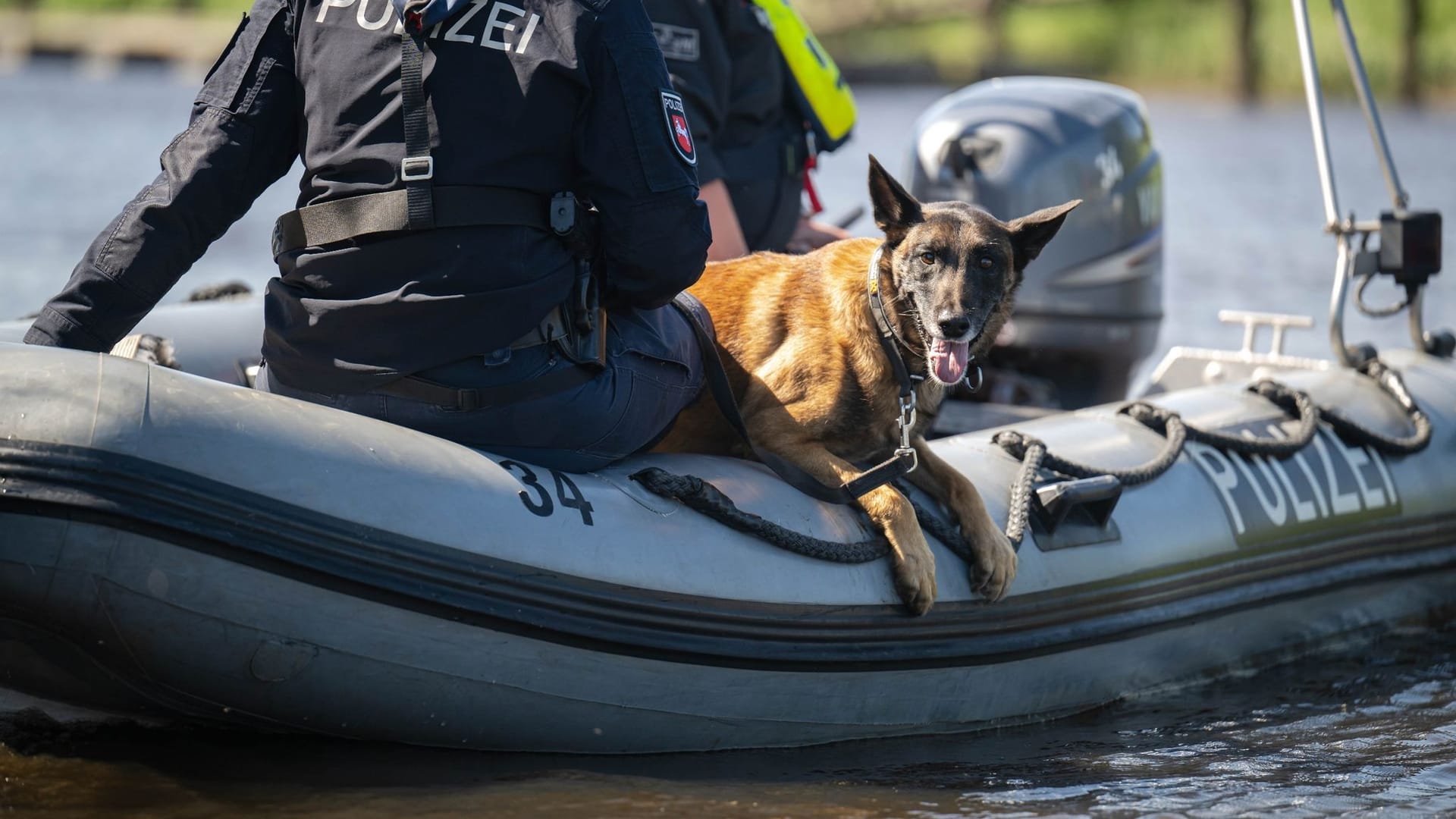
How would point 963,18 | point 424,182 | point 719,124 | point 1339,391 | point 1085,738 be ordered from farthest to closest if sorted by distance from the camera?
point 963,18 → point 1339,391 → point 719,124 → point 1085,738 → point 424,182

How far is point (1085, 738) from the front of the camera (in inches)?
150

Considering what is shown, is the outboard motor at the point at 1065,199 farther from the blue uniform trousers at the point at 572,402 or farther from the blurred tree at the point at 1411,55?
the blurred tree at the point at 1411,55

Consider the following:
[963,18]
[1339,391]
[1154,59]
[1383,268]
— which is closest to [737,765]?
[1339,391]

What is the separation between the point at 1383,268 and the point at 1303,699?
1.77m

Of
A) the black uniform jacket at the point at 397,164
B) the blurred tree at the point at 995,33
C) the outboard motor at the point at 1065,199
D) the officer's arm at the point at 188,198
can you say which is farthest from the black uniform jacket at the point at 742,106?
the blurred tree at the point at 995,33

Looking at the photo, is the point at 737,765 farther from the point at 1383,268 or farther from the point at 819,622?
the point at 1383,268

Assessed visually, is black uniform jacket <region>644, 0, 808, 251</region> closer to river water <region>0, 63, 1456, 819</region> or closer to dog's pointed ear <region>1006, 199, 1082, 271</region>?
dog's pointed ear <region>1006, 199, 1082, 271</region>

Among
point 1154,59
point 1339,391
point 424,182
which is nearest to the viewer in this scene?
point 424,182

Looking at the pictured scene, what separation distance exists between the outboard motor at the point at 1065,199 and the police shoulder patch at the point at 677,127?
267 cm

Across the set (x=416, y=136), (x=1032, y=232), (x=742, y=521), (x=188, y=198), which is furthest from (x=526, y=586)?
(x=1032, y=232)

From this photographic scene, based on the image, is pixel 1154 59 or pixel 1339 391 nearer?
pixel 1339 391

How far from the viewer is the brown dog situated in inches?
131

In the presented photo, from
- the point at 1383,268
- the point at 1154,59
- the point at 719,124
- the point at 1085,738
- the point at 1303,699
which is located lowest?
the point at 1154,59

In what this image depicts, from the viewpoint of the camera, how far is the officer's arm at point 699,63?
4414mm
